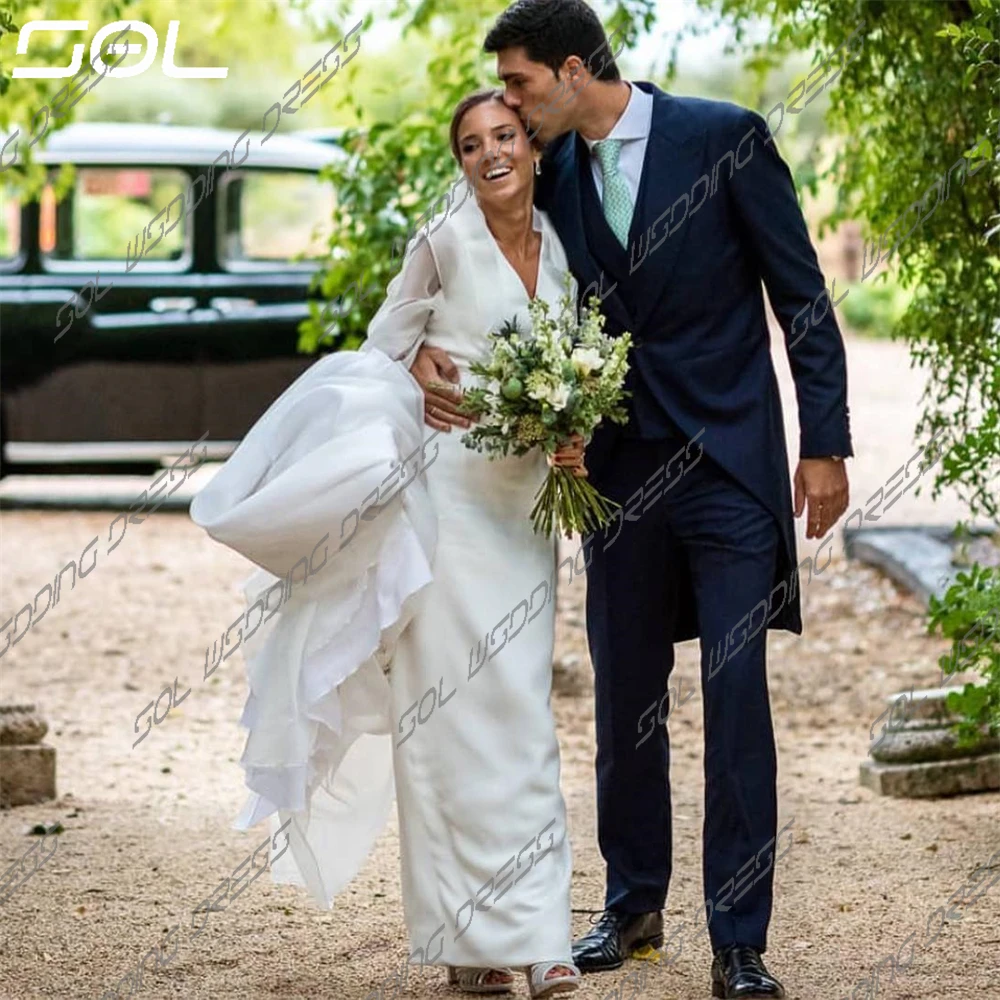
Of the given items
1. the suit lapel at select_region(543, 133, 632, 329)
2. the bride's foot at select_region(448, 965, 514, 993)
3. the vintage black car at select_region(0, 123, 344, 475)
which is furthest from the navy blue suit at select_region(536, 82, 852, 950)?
the vintage black car at select_region(0, 123, 344, 475)

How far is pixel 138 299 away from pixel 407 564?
8.72 m

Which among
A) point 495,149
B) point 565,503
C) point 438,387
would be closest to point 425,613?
point 565,503

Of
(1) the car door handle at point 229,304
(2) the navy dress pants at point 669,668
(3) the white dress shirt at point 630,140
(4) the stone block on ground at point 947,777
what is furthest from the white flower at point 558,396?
(1) the car door handle at point 229,304

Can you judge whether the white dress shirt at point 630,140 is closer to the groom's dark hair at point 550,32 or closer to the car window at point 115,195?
the groom's dark hair at point 550,32

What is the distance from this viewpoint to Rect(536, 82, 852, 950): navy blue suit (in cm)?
406

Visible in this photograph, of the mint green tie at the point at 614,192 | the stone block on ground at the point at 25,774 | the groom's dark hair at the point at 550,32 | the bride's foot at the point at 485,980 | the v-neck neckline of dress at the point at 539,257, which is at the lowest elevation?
the stone block on ground at the point at 25,774

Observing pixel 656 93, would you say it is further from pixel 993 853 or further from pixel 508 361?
Result: pixel 993 853

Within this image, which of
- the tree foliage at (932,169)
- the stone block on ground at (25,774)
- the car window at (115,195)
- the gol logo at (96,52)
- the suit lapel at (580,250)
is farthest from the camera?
the car window at (115,195)

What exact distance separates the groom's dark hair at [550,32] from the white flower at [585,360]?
0.66 m

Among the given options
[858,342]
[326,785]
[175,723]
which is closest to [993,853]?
[326,785]

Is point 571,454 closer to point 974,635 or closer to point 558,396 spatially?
point 558,396

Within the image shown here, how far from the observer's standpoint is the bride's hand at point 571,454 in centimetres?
397

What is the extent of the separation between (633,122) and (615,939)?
6.25 ft

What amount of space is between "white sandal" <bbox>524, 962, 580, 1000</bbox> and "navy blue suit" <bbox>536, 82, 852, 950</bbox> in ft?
1.15
